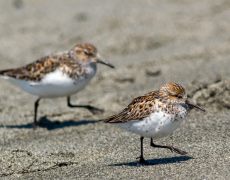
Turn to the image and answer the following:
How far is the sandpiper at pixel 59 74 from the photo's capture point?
31.1 ft

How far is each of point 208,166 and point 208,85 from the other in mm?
2706

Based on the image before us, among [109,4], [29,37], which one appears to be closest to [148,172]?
[29,37]

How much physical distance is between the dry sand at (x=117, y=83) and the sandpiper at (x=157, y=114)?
0.33m

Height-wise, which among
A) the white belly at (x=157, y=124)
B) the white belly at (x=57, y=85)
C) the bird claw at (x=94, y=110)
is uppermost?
the white belly at (x=57, y=85)

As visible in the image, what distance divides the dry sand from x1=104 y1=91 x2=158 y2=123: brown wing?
429 mm

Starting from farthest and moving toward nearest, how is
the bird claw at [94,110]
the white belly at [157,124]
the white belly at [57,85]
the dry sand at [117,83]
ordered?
the bird claw at [94,110] → the white belly at [57,85] → the dry sand at [117,83] → the white belly at [157,124]

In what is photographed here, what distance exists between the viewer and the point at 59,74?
9484 millimetres

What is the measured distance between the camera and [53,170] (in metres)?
7.37

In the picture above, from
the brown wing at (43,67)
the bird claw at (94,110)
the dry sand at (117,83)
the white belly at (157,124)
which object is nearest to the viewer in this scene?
the white belly at (157,124)

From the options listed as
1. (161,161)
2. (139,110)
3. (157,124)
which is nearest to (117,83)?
(161,161)

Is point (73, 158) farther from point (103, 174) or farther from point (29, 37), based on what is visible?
point (29, 37)

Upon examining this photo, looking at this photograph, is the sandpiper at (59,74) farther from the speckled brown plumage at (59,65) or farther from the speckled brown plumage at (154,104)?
the speckled brown plumage at (154,104)

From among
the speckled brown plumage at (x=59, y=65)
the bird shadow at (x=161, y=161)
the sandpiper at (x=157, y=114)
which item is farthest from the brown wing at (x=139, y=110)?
the speckled brown plumage at (x=59, y=65)

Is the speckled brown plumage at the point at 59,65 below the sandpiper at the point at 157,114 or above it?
above
